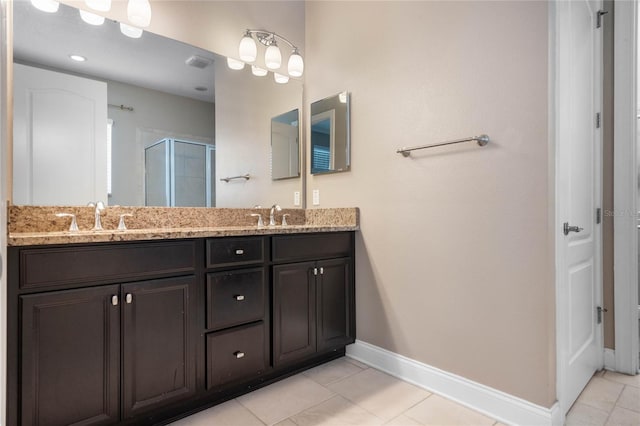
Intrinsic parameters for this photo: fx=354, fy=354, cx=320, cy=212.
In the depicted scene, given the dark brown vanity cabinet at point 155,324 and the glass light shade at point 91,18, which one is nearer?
the dark brown vanity cabinet at point 155,324

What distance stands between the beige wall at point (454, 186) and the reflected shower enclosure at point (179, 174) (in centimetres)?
87

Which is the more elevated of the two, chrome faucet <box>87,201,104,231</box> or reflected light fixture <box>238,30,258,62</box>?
reflected light fixture <box>238,30,258,62</box>

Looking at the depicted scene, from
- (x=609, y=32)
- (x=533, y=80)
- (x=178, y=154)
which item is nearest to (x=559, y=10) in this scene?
(x=533, y=80)

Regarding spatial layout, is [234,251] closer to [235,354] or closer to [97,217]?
[235,354]

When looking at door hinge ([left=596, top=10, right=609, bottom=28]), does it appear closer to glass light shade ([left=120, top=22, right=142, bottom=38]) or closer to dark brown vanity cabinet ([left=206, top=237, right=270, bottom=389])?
dark brown vanity cabinet ([left=206, top=237, right=270, bottom=389])

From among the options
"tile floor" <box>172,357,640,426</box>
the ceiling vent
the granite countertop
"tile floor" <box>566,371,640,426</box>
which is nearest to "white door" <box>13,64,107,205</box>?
the granite countertop

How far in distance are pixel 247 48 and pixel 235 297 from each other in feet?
5.29

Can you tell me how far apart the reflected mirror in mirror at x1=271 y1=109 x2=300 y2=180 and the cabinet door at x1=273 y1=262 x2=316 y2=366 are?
0.84 metres

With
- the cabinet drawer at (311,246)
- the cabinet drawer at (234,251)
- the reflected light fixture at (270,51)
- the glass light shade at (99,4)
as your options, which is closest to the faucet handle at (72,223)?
the cabinet drawer at (234,251)

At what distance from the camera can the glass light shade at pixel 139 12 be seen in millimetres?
1854

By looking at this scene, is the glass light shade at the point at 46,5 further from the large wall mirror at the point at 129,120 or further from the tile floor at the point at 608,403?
the tile floor at the point at 608,403

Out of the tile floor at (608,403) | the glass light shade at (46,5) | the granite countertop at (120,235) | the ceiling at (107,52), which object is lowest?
the tile floor at (608,403)

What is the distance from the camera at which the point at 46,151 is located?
5.46 ft

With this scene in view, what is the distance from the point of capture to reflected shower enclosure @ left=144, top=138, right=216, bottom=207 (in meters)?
1.99
